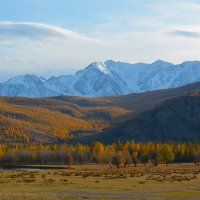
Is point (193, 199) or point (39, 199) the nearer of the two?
point (39, 199)

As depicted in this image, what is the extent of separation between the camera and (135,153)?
19938 cm

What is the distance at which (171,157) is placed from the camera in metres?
192

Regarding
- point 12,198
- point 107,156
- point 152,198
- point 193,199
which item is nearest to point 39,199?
point 12,198

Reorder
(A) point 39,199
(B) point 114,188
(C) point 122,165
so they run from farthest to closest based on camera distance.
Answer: (C) point 122,165 → (B) point 114,188 → (A) point 39,199

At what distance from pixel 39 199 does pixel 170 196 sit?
17490 millimetres

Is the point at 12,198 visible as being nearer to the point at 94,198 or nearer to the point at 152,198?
the point at 94,198

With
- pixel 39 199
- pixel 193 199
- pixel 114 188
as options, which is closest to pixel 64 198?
pixel 39 199

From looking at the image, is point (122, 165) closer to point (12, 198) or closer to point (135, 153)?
point (135, 153)

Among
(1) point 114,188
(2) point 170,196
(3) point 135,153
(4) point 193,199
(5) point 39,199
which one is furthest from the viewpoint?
(3) point 135,153

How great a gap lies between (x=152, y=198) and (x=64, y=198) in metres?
10.7

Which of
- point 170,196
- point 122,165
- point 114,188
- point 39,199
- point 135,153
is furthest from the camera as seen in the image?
point 135,153

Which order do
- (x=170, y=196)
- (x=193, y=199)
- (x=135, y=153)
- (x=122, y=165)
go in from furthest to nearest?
(x=135, y=153)
(x=122, y=165)
(x=170, y=196)
(x=193, y=199)

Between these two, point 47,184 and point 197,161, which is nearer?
point 47,184

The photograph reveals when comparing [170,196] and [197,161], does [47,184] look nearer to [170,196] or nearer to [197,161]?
[170,196]
